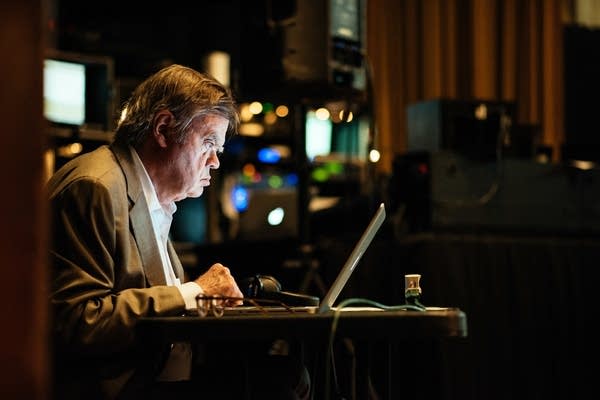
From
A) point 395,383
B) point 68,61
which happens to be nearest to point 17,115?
point 395,383

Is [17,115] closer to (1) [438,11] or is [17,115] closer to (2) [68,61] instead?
(2) [68,61]

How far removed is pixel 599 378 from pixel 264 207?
1862mm

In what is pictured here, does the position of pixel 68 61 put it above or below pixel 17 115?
above

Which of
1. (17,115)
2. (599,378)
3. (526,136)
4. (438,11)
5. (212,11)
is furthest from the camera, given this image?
(212,11)

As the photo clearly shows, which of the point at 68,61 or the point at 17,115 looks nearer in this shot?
the point at 17,115

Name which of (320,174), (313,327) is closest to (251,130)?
(320,174)

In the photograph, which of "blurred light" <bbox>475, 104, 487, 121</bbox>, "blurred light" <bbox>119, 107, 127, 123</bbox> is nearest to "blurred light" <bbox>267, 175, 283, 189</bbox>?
"blurred light" <bbox>475, 104, 487, 121</bbox>

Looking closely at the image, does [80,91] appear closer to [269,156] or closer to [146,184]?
[146,184]

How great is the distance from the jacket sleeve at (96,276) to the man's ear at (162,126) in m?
0.23

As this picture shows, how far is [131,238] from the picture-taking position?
1.99m

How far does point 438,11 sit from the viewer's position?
6438mm

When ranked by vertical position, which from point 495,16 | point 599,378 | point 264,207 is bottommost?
point 599,378

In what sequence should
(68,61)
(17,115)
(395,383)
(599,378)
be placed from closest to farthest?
(17,115) → (395,383) → (599,378) → (68,61)

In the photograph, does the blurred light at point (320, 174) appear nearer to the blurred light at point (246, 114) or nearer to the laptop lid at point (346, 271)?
the blurred light at point (246, 114)
